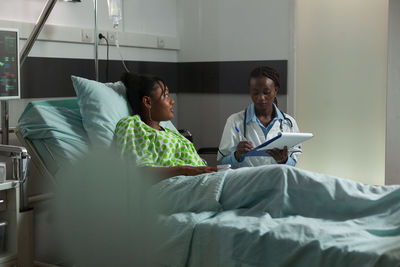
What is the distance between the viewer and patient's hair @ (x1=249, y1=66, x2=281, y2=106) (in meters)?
3.14

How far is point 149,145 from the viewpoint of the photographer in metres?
2.39

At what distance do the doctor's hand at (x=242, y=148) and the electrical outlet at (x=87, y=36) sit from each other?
110 centimetres

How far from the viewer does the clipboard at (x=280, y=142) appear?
96.2 inches

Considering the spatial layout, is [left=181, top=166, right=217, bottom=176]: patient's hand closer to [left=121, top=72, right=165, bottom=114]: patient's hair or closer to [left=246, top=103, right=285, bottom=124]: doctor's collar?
[left=121, top=72, right=165, bottom=114]: patient's hair

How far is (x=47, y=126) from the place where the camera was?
2.37 m

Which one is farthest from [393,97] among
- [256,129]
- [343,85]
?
[256,129]

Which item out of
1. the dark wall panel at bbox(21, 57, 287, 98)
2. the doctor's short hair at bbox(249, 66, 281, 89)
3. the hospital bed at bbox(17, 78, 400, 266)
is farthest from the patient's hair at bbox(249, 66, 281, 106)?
the hospital bed at bbox(17, 78, 400, 266)

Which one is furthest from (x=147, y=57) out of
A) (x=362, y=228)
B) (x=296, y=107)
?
(x=362, y=228)

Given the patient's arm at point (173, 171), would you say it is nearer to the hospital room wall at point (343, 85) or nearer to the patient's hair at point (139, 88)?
the patient's hair at point (139, 88)

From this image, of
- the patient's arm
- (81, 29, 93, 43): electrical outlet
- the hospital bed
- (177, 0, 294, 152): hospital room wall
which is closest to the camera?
the hospital bed

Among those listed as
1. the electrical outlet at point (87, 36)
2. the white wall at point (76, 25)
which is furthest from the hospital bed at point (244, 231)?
the electrical outlet at point (87, 36)

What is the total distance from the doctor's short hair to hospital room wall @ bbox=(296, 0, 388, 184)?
14.9 inches

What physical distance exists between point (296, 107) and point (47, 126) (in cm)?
186

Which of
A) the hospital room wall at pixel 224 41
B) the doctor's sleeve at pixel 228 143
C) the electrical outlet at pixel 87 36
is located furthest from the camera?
the hospital room wall at pixel 224 41
